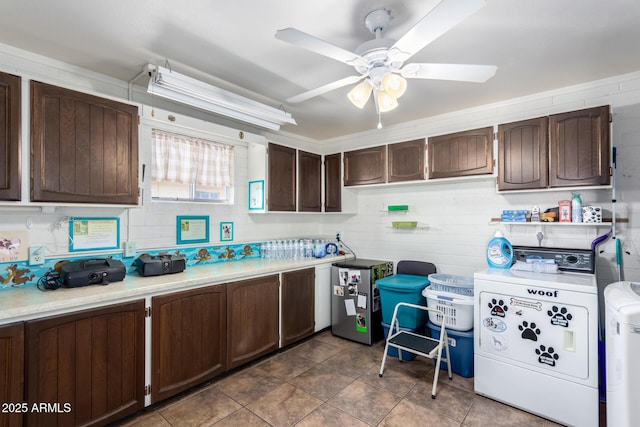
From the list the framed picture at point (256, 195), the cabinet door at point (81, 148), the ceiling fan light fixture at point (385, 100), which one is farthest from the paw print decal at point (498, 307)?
the cabinet door at point (81, 148)

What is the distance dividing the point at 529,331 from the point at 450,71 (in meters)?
1.90

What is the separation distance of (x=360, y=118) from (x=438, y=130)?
3.00 feet

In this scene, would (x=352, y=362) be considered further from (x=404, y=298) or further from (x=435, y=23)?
(x=435, y=23)

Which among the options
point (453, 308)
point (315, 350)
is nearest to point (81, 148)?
point (315, 350)

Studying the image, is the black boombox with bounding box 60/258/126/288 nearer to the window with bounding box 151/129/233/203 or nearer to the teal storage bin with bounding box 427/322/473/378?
the window with bounding box 151/129/233/203

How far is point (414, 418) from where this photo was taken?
2186 mm

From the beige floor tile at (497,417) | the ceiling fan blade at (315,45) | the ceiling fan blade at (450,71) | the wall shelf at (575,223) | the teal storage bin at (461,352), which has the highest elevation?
the ceiling fan blade at (315,45)

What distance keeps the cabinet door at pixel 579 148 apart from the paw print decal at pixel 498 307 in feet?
3.61

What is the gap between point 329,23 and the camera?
1.92 meters

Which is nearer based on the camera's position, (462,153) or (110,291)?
(110,291)

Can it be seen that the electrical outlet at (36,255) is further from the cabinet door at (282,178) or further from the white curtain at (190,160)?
the cabinet door at (282,178)

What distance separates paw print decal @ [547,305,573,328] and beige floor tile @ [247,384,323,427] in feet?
5.81

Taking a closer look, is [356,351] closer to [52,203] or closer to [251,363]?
[251,363]

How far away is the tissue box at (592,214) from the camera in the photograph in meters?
2.50
